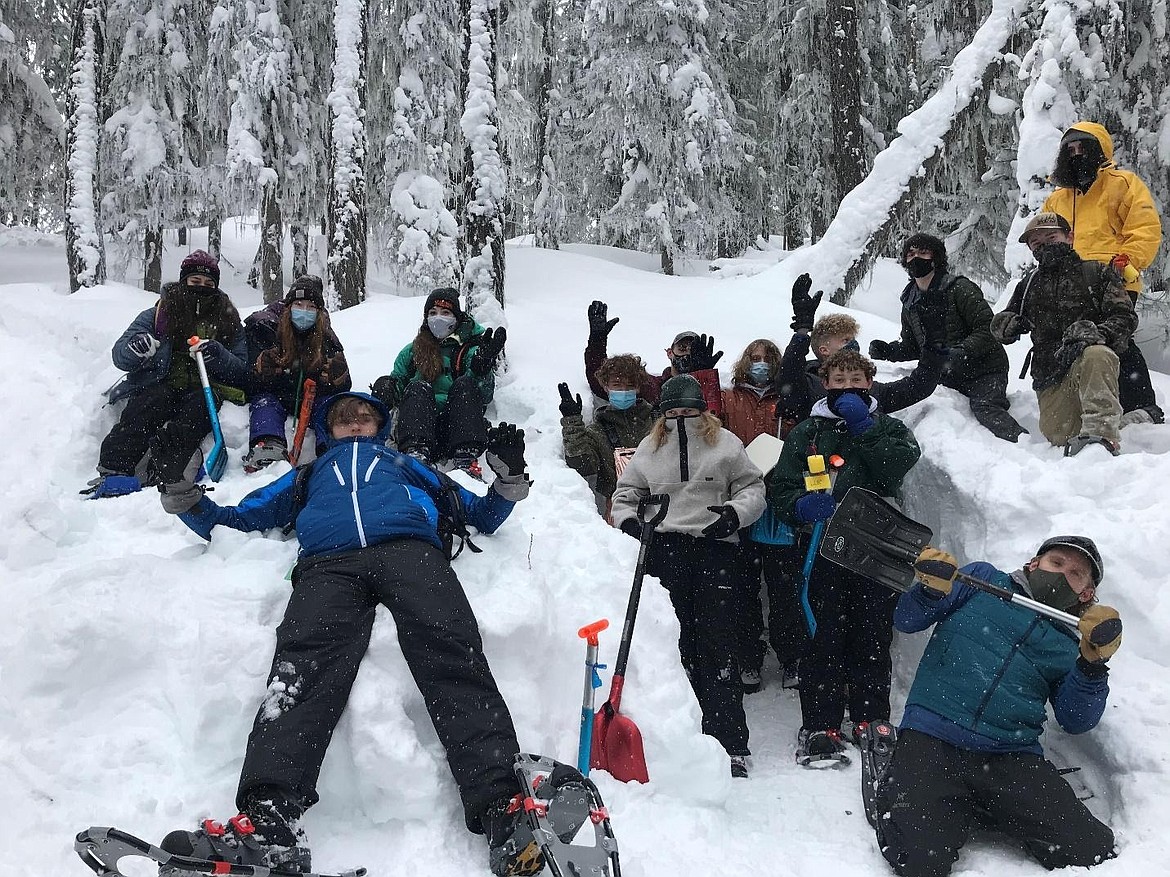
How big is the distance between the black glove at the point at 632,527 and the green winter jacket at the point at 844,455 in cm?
84

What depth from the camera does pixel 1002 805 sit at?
3.61 m

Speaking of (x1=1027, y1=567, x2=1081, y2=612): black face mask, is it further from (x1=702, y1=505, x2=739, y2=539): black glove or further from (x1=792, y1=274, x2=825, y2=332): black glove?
(x1=792, y1=274, x2=825, y2=332): black glove

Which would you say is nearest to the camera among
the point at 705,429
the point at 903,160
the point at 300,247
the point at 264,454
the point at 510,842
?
the point at 510,842

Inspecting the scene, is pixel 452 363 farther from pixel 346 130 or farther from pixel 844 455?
pixel 346 130

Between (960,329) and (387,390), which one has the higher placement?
(960,329)

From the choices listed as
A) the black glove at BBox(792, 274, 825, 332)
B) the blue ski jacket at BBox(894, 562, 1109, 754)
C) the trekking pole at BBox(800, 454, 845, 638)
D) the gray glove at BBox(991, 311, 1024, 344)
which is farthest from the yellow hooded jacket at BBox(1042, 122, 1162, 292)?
the blue ski jacket at BBox(894, 562, 1109, 754)

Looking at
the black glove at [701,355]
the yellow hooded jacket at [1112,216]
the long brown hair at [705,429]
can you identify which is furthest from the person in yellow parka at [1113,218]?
the long brown hair at [705,429]

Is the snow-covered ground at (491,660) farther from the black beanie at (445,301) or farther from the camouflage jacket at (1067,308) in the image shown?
the black beanie at (445,301)

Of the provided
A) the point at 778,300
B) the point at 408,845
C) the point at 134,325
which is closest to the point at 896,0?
the point at 778,300

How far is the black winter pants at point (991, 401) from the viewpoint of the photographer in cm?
538

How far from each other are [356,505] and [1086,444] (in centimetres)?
411

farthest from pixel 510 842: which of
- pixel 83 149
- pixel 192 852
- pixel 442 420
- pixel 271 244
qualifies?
pixel 271 244

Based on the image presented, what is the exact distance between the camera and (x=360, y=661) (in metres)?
3.50

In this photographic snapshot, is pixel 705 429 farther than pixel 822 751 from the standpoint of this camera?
Yes
